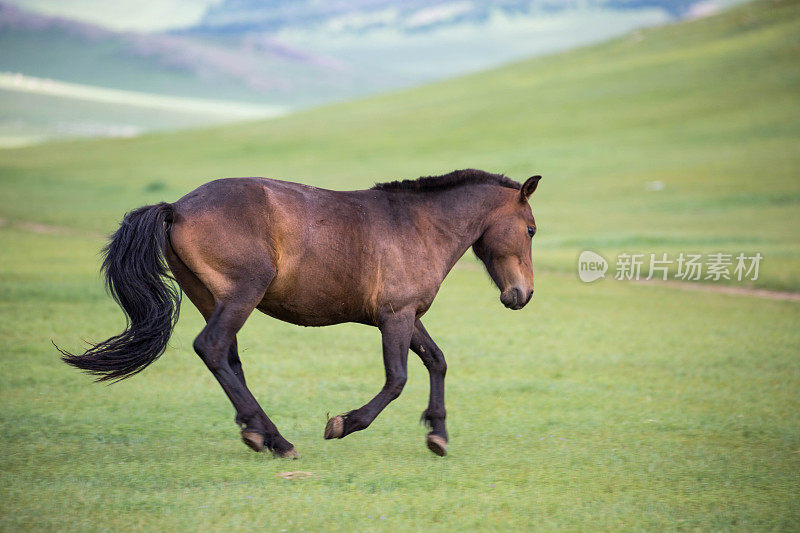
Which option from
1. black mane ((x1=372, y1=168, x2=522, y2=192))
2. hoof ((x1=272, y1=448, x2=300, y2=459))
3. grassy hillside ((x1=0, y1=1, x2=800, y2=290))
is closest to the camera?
hoof ((x1=272, y1=448, x2=300, y2=459))

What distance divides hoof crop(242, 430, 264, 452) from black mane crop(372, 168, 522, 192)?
89.0 inches

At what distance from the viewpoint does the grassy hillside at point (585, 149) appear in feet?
89.1

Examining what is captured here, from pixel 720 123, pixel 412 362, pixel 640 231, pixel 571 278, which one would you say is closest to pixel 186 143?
pixel 720 123

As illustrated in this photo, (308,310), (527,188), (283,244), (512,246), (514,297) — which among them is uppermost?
(527,188)

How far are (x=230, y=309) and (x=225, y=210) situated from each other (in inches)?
27.7

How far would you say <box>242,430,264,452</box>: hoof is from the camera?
19.6 feet

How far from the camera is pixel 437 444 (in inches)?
256

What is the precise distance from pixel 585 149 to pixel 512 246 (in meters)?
39.5

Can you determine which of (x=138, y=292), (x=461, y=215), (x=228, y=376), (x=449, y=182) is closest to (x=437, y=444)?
(x=228, y=376)

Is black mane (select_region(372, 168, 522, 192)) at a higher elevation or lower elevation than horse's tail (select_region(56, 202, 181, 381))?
higher

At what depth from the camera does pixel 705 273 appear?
59.8ft

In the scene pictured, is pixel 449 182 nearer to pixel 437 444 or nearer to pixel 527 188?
pixel 527 188

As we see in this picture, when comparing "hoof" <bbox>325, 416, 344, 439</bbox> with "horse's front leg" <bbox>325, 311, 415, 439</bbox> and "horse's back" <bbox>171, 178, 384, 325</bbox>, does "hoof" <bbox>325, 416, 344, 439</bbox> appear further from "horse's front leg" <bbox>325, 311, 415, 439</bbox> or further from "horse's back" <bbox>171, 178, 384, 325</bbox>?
"horse's back" <bbox>171, 178, 384, 325</bbox>

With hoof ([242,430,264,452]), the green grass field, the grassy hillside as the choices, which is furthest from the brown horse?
Answer: the grassy hillside
